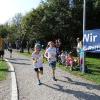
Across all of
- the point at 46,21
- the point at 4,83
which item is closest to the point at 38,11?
the point at 46,21

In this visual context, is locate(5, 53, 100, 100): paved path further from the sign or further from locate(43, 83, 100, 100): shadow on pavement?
the sign

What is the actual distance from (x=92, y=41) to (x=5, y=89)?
6418 mm

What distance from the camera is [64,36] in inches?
1682

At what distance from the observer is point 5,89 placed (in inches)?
496

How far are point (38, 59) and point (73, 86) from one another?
1821 millimetres

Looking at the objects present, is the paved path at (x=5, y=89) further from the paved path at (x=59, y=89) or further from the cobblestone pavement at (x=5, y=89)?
the paved path at (x=59, y=89)

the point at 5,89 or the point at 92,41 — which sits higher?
the point at 92,41

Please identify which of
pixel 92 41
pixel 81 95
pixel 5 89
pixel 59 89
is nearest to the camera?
pixel 81 95

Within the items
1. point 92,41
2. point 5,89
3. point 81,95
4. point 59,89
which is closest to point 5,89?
point 5,89

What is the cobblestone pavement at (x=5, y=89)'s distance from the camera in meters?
11.1

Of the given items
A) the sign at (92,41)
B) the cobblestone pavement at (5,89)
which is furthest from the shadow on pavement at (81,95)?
the sign at (92,41)

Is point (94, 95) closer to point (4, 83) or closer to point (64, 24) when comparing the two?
point (4, 83)

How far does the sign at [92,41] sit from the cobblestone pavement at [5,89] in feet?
15.4

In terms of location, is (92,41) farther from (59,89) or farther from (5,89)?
(5,89)
